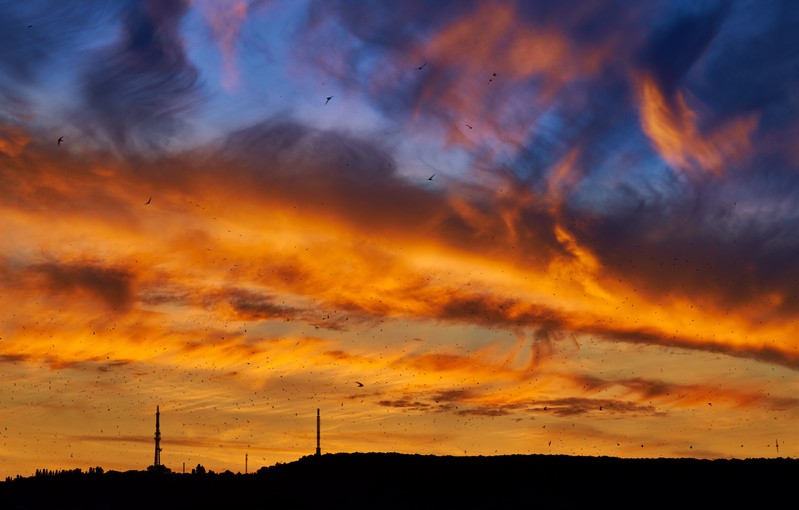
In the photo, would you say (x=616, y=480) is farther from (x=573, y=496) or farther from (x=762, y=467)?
(x=762, y=467)

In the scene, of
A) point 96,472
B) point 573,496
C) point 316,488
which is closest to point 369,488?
point 316,488

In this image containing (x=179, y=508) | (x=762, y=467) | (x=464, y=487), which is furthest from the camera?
(x=762, y=467)

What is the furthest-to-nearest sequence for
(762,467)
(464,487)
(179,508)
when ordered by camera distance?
(762,467) < (464,487) < (179,508)

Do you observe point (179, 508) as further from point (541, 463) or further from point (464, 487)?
point (541, 463)

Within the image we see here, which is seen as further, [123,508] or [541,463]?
[541,463]

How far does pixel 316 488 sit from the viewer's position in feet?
277

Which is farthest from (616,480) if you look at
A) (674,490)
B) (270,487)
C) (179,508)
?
(179,508)

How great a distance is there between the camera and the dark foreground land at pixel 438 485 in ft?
265

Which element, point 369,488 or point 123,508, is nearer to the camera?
point 123,508

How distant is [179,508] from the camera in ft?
258

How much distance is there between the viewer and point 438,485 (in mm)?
83875

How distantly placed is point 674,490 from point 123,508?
44.6 m

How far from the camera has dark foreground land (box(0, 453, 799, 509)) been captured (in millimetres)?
80688

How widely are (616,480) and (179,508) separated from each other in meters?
36.4
